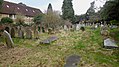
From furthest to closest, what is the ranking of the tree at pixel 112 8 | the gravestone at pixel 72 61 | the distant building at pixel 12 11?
the distant building at pixel 12 11 < the tree at pixel 112 8 < the gravestone at pixel 72 61

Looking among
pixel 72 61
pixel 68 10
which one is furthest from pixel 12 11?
pixel 72 61

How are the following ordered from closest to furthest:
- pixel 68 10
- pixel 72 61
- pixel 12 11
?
pixel 72 61
pixel 12 11
pixel 68 10

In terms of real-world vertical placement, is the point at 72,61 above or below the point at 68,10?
below

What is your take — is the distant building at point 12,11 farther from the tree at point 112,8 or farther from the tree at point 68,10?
the tree at point 112,8

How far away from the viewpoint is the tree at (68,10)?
2414 inches

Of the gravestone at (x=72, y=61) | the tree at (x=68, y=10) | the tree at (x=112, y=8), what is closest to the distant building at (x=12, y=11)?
the tree at (x=68, y=10)

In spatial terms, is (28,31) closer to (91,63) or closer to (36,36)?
(36,36)

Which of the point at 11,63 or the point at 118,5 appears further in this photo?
the point at 118,5

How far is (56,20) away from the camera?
4550cm

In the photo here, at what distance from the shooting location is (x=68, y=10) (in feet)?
203

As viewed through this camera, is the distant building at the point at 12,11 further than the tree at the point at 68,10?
No

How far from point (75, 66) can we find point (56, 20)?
123ft

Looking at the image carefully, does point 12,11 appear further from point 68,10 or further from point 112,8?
point 112,8

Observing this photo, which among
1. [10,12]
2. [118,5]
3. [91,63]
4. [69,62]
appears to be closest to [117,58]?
[91,63]
